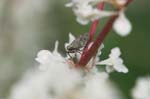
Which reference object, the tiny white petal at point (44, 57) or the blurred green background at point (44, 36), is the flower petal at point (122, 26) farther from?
the blurred green background at point (44, 36)

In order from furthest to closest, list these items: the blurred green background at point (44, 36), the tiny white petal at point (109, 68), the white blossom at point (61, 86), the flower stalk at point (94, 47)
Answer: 1. the blurred green background at point (44, 36)
2. the tiny white petal at point (109, 68)
3. the flower stalk at point (94, 47)
4. the white blossom at point (61, 86)

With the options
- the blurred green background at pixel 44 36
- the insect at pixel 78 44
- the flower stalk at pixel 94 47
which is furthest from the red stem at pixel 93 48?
the blurred green background at pixel 44 36

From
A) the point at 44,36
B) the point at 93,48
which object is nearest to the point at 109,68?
the point at 93,48

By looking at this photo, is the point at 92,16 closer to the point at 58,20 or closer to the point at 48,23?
the point at 48,23

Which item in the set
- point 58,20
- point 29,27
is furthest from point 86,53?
point 58,20

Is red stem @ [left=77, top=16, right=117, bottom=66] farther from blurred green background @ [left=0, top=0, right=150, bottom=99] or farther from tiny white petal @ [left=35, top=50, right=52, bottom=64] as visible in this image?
blurred green background @ [left=0, top=0, right=150, bottom=99]

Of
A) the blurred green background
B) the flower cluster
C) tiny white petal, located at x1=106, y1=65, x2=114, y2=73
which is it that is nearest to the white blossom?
the flower cluster

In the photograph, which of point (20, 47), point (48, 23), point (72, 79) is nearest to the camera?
point (72, 79)
